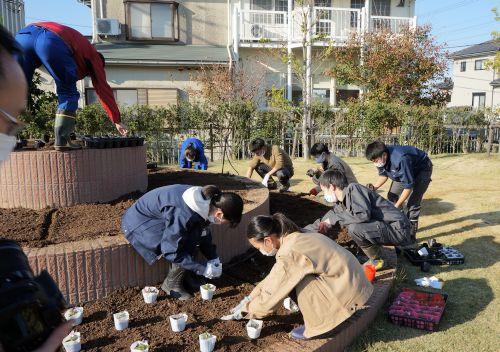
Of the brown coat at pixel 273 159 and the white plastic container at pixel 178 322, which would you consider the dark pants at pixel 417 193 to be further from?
the white plastic container at pixel 178 322

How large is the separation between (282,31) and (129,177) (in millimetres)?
14120

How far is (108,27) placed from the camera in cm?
1611

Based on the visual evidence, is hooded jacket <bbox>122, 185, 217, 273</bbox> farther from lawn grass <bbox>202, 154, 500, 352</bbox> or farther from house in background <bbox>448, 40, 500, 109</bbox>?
house in background <bbox>448, 40, 500, 109</bbox>

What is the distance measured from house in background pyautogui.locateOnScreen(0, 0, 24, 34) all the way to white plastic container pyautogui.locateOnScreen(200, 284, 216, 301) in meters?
17.1

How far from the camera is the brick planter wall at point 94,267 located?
3090 millimetres

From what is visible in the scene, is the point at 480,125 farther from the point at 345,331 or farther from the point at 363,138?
the point at 345,331

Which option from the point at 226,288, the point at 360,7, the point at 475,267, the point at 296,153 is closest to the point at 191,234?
the point at 226,288

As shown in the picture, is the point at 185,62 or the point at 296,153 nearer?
the point at 296,153

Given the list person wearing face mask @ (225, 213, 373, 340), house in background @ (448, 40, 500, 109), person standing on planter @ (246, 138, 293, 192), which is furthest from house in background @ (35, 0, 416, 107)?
house in background @ (448, 40, 500, 109)

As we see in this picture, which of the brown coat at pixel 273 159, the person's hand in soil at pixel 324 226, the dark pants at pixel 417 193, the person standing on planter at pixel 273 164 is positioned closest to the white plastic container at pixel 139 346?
the person's hand in soil at pixel 324 226

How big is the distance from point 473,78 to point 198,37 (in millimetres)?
23480

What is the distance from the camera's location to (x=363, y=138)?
529 inches

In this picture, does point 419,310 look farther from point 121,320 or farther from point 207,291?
point 121,320

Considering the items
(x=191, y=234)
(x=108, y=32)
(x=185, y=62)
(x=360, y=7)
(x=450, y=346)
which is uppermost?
(x=360, y=7)
